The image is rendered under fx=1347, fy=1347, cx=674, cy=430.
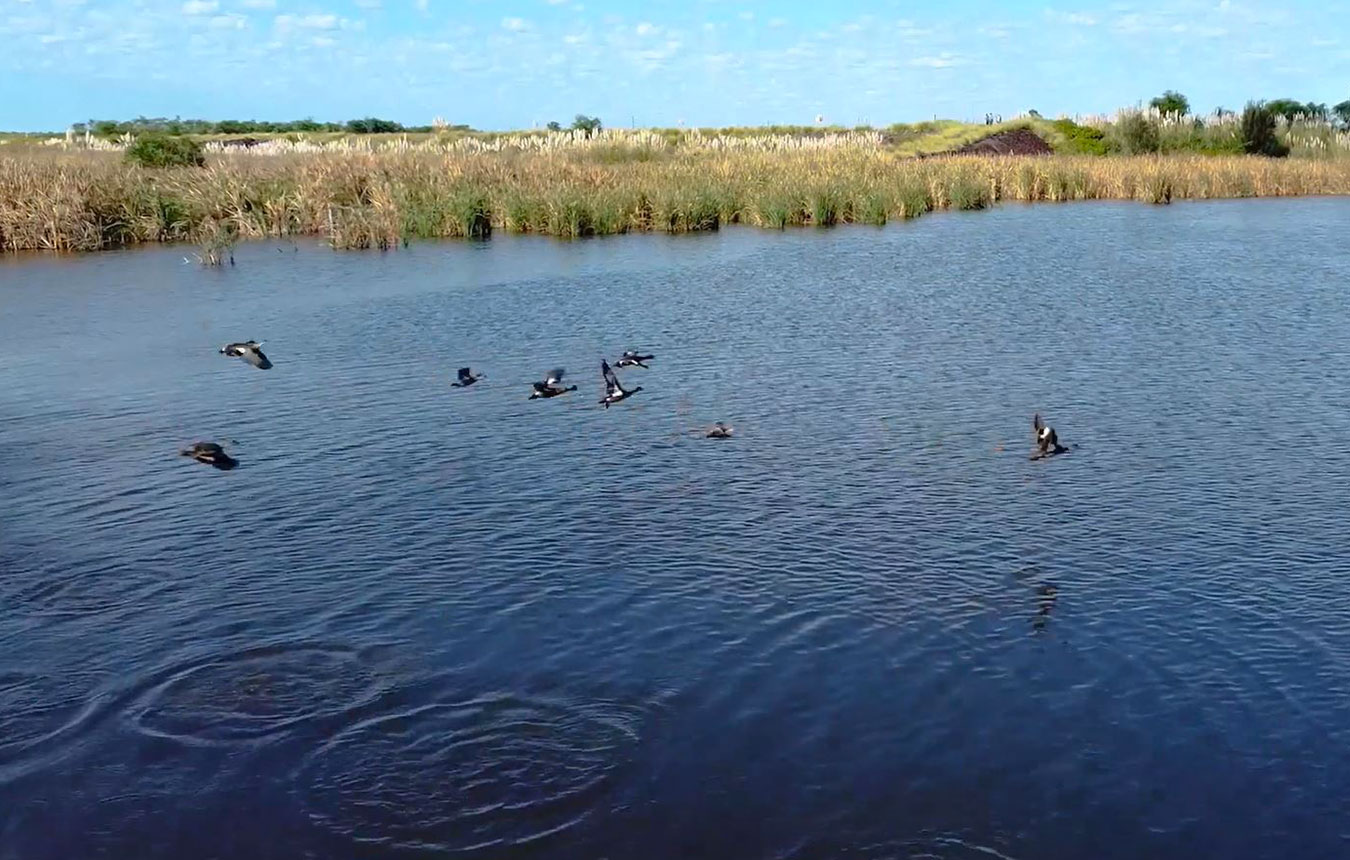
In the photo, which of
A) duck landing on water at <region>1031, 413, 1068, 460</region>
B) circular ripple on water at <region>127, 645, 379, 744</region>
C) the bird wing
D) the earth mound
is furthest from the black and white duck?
the earth mound

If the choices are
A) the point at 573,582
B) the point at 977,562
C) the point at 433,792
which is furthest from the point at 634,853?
the point at 977,562

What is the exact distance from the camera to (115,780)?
604 centimetres

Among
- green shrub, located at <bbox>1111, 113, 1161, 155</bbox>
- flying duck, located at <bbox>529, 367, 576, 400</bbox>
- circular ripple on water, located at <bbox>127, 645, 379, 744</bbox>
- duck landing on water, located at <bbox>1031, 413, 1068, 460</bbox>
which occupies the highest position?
green shrub, located at <bbox>1111, 113, 1161, 155</bbox>

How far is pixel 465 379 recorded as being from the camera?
13.7 metres

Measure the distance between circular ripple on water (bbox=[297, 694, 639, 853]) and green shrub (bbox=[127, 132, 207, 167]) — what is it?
31.1 m

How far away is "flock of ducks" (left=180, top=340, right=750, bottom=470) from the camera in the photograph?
10.7m

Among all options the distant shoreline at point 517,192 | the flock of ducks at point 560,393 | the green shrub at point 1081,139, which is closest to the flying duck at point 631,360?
the flock of ducks at point 560,393

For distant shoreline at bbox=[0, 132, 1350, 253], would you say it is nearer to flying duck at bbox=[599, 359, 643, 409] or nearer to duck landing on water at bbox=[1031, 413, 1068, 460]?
flying duck at bbox=[599, 359, 643, 409]

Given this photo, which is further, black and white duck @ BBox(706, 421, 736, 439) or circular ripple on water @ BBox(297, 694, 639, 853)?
black and white duck @ BBox(706, 421, 736, 439)

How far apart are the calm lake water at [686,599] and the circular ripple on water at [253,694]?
0.03 metres

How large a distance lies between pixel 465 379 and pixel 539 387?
3.82 feet

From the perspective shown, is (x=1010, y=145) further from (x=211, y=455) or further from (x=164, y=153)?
(x=211, y=455)

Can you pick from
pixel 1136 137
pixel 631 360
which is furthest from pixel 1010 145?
pixel 631 360

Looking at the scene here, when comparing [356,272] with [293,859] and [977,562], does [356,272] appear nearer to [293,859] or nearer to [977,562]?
[977,562]
